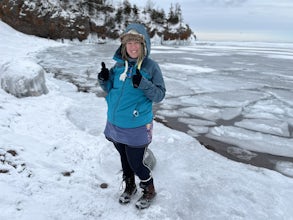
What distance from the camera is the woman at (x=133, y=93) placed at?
2.29 metres

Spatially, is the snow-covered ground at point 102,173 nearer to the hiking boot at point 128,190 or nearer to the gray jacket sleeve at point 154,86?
the hiking boot at point 128,190

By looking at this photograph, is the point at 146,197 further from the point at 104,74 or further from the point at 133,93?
the point at 104,74

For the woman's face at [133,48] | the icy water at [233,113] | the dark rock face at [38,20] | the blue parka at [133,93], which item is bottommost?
the icy water at [233,113]

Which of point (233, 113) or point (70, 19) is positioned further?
point (70, 19)

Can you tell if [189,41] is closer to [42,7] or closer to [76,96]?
[42,7]

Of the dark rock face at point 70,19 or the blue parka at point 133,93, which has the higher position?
the dark rock face at point 70,19

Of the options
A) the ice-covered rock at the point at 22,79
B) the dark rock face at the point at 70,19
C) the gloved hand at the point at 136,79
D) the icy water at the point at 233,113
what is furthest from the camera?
the dark rock face at the point at 70,19

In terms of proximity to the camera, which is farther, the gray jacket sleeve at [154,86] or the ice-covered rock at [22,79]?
the ice-covered rock at [22,79]

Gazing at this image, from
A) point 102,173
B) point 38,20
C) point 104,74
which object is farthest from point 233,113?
point 38,20

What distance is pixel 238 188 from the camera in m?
3.11

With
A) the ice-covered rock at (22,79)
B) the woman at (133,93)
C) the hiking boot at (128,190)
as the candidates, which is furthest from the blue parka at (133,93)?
the ice-covered rock at (22,79)

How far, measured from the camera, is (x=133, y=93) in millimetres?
2371

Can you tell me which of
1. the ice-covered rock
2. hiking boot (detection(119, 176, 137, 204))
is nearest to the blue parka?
hiking boot (detection(119, 176, 137, 204))

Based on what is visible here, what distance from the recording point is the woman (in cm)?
229
